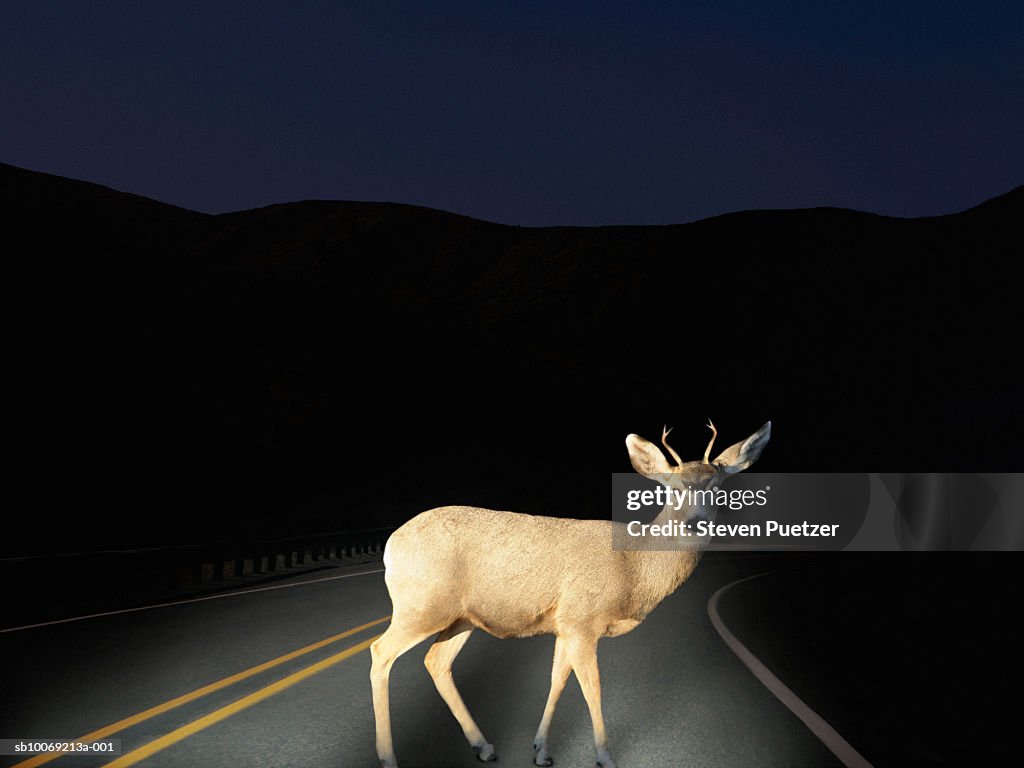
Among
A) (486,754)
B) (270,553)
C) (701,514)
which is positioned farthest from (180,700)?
(270,553)

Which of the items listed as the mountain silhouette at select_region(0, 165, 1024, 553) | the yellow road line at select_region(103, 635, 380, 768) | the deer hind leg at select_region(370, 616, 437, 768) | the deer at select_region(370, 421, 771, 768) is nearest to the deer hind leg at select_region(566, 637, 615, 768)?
the deer at select_region(370, 421, 771, 768)

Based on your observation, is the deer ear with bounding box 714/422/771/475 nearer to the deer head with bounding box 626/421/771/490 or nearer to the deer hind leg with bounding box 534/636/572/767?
the deer head with bounding box 626/421/771/490

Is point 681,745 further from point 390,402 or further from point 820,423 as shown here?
point 820,423

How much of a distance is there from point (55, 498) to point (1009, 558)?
36214 millimetres

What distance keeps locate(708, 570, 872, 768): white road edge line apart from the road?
92 mm

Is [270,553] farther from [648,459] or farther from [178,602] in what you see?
[648,459]

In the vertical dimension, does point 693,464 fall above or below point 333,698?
above

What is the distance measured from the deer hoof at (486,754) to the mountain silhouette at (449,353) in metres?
32.4

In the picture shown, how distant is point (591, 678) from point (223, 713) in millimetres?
2987

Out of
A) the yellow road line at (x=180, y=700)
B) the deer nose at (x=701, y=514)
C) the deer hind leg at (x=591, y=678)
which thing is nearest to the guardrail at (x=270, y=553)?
the yellow road line at (x=180, y=700)

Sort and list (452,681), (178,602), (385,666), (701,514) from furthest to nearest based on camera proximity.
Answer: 1. (178,602)
2. (452,681)
3. (701,514)
4. (385,666)

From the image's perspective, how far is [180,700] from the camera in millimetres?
8023

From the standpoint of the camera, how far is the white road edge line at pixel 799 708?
6516 mm

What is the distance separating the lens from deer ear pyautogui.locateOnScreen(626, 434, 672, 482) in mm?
6155
